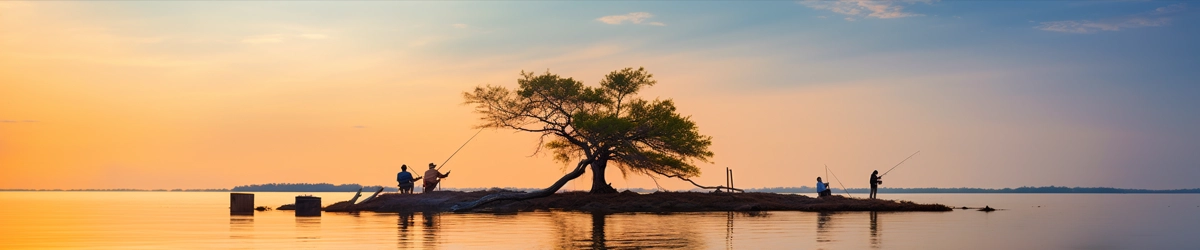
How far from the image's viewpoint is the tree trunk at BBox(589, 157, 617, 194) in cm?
5256

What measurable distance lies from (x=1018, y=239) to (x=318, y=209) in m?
24.5

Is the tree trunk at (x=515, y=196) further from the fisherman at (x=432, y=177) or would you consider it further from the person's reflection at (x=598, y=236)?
the person's reflection at (x=598, y=236)

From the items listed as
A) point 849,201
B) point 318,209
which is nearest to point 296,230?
point 318,209

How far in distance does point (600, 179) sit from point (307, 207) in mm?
17160

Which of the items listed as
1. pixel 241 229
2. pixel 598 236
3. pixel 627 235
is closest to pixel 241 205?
pixel 241 229

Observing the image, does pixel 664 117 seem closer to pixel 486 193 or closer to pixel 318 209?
pixel 486 193

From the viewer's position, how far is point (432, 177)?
164ft

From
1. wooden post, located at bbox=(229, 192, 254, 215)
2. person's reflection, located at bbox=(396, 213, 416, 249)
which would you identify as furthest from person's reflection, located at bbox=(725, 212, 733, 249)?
wooden post, located at bbox=(229, 192, 254, 215)

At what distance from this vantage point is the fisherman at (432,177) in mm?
49384

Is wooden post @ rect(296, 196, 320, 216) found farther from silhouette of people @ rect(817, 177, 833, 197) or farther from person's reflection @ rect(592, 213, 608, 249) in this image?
silhouette of people @ rect(817, 177, 833, 197)

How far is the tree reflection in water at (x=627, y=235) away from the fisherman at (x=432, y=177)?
60.0 feet

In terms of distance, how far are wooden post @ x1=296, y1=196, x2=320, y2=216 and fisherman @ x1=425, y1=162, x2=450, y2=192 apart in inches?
387

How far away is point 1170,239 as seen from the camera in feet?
83.6

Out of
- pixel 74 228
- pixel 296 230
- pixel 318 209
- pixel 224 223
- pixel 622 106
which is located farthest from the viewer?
pixel 622 106
